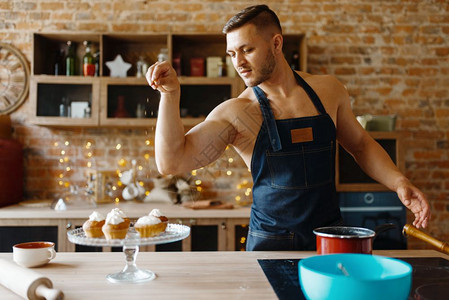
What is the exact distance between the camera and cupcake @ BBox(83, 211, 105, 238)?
118 cm

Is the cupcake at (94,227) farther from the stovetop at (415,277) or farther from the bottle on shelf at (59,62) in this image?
the bottle on shelf at (59,62)

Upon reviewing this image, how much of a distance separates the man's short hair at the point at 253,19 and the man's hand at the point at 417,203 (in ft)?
2.58

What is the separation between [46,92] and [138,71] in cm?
70

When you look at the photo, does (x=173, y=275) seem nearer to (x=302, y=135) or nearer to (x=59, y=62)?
(x=302, y=135)

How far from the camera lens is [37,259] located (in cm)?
118

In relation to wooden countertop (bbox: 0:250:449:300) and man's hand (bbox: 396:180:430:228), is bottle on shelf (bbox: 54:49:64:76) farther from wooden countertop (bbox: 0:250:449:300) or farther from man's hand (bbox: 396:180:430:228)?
man's hand (bbox: 396:180:430:228)

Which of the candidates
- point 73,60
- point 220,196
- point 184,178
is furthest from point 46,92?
point 220,196

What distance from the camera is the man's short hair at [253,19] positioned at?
1.58 m

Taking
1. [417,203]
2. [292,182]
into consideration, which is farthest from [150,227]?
[417,203]

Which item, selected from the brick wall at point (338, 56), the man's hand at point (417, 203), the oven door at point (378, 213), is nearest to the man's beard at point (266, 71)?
the man's hand at point (417, 203)

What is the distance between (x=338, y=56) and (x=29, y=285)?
317 centimetres

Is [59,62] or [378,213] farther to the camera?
[59,62]

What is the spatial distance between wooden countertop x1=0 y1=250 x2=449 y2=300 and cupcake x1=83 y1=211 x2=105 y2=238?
92 millimetres

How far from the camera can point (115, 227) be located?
117 centimetres
